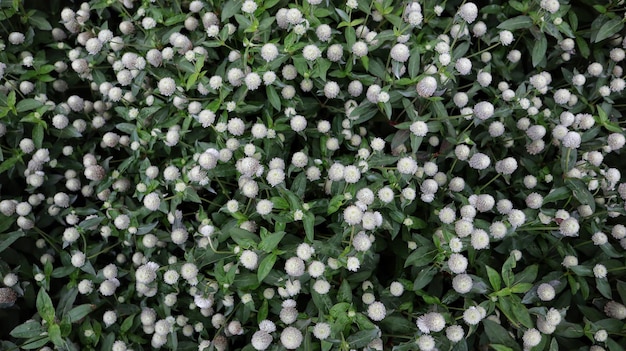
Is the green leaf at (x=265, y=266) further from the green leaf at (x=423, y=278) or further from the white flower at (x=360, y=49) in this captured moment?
the white flower at (x=360, y=49)

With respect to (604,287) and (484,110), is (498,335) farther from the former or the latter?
(484,110)

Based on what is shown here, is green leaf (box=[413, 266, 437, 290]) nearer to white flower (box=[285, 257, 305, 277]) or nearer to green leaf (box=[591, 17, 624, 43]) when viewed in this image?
white flower (box=[285, 257, 305, 277])

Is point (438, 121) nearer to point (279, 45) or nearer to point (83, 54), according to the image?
point (279, 45)

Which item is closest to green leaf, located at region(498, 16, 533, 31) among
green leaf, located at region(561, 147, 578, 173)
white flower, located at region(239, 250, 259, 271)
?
Result: green leaf, located at region(561, 147, 578, 173)

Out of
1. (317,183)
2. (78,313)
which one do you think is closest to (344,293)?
(317,183)

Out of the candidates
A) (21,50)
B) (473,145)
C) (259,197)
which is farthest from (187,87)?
(473,145)

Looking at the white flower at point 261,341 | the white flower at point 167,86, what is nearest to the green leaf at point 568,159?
Result: the white flower at point 261,341

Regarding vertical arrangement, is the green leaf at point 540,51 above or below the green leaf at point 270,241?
above
